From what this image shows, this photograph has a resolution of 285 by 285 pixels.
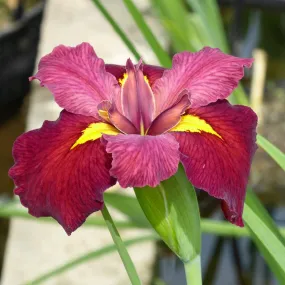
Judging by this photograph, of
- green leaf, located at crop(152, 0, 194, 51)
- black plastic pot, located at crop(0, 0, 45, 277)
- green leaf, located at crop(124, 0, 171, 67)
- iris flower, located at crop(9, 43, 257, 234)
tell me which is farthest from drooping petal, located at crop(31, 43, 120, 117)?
black plastic pot, located at crop(0, 0, 45, 277)

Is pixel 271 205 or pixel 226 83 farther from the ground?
pixel 226 83

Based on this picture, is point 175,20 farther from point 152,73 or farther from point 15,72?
point 15,72

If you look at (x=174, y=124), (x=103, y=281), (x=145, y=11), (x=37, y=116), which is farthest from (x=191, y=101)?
(x=145, y=11)

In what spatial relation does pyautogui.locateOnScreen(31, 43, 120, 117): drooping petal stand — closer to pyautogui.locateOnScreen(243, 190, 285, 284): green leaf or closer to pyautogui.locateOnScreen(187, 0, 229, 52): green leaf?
pyautogui.locateOnScreen(243, 190, 285, 284): green leaf

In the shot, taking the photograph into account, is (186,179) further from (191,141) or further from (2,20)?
Result: (2,20)

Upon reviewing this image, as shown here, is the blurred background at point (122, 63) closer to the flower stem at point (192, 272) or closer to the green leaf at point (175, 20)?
the green leaf at point (175, 20)

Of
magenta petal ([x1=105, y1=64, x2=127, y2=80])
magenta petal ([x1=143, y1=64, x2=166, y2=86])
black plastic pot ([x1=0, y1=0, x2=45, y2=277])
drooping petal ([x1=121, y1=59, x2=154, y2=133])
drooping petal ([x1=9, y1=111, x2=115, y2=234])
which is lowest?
black plastic pot ([x1=0, y1=0, x2=45, y2=277])

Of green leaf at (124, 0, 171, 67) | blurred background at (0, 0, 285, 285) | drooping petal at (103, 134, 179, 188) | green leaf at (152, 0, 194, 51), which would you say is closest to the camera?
drooping petal at (103, 134, 179, 188)
